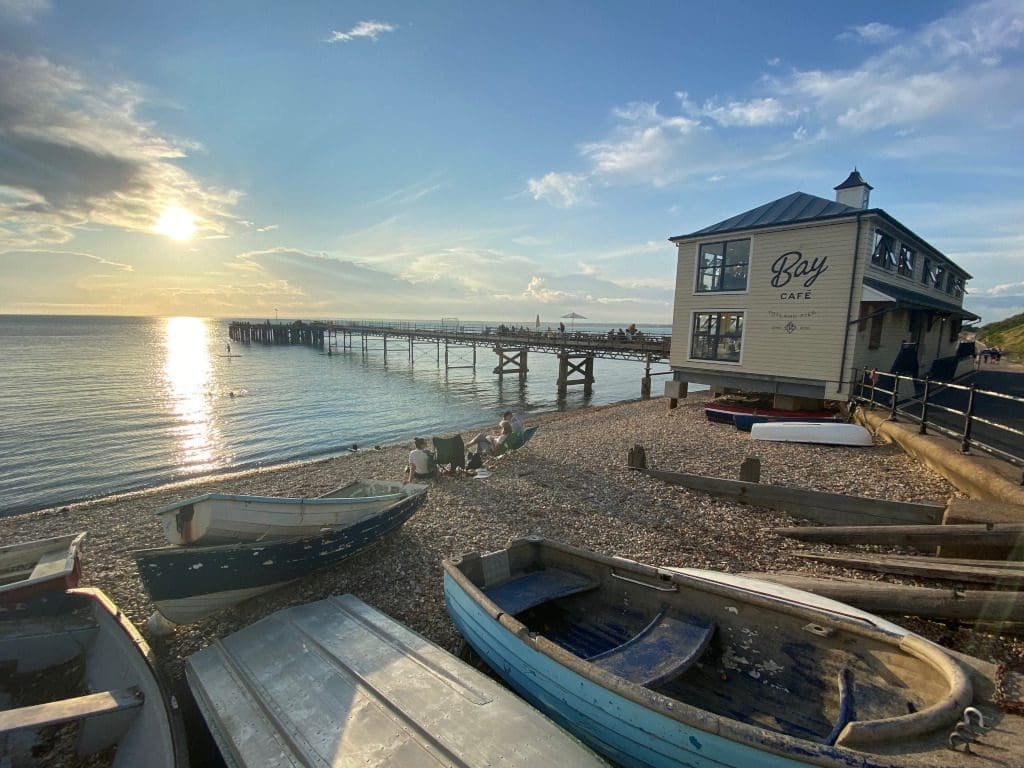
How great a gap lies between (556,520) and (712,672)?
5.01 meters

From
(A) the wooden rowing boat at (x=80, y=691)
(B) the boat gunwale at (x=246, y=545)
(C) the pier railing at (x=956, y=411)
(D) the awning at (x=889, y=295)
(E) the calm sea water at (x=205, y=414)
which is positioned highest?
(D) the awning at (x=889, y=295)

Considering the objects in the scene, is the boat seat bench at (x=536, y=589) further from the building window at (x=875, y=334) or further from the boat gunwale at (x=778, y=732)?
the building window at (x=875, y=334)

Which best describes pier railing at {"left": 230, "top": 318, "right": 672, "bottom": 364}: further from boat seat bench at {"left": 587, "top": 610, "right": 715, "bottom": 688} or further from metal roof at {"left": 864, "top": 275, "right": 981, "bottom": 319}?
boat seat bench at {"left": 587, "top": 610, "right": 715, "bottom": 688}

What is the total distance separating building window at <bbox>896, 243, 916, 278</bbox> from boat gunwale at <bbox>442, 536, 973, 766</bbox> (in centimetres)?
1666

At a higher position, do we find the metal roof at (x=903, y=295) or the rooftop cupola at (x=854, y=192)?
Answer: the rooftop cupola at (x=854, y=192)

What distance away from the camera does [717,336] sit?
17.5 metres

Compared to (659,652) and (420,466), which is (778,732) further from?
(420,466)

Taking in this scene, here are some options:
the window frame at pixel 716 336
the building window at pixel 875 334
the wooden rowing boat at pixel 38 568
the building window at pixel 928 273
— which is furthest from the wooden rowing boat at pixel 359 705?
the building window at pixel 928 273

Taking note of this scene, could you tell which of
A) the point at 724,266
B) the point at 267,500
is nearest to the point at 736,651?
the point at 267,500

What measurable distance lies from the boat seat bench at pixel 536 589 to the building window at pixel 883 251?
14490 mm

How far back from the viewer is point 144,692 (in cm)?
479

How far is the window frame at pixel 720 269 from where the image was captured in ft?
53.9

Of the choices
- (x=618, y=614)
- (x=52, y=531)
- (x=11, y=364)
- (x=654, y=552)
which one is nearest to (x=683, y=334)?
(x=654, y=552)

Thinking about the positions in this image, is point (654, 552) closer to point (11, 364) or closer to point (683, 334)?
point (683, 334)
